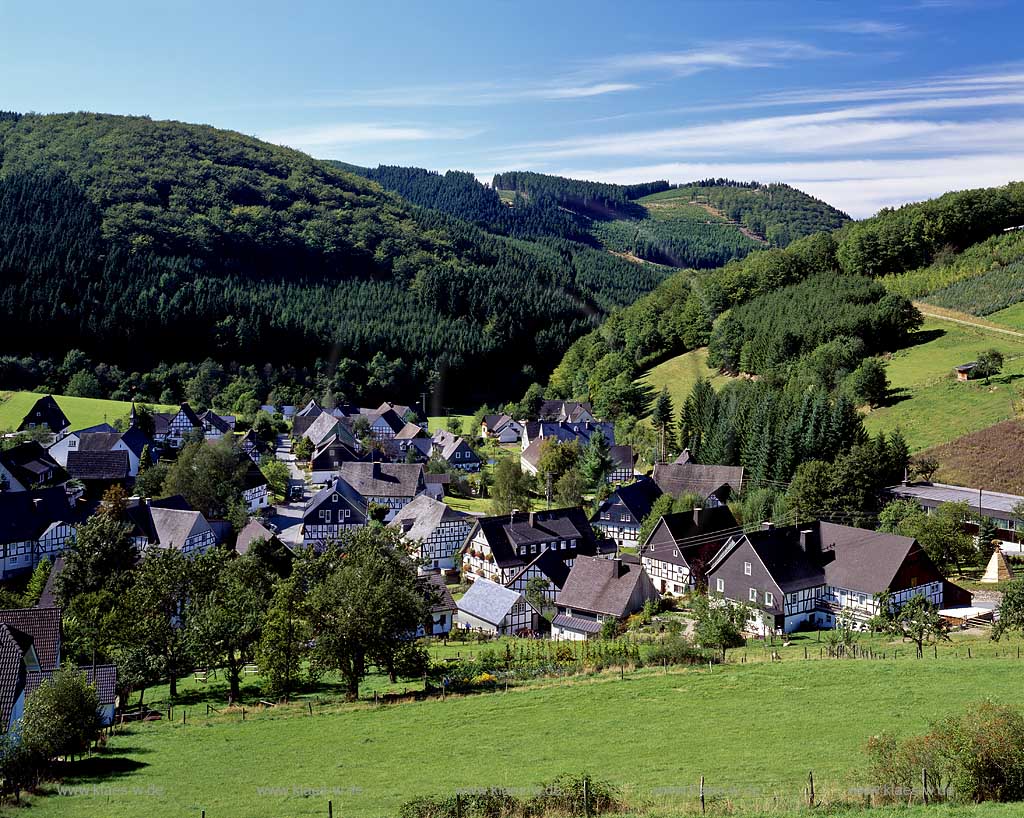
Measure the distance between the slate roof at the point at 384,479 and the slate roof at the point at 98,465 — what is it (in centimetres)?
1842

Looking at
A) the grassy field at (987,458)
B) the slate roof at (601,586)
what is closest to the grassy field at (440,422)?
the grassy field at (987,458)

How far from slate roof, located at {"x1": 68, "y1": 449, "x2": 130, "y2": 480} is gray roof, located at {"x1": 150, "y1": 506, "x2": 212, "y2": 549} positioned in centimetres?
1800

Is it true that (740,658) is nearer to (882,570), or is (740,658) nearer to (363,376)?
(882,570)

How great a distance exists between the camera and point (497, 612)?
49.7 m

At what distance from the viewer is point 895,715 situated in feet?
88.3

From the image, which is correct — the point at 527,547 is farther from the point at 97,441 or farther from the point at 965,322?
the point at 965,322

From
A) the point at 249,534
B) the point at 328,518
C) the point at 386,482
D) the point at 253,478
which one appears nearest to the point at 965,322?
the point at 386,482

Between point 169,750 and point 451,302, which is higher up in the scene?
point 451,302

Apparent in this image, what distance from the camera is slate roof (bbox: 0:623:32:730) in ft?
97.6

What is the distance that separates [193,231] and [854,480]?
140m

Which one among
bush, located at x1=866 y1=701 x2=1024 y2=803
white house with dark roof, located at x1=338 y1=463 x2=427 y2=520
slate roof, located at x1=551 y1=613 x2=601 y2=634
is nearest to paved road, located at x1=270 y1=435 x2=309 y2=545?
white house with dark roof, located at x1=338 y1=463 x2=427 y2=520

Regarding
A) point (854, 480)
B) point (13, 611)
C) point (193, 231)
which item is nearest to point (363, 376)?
point (193, 231)

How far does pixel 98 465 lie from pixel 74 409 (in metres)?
32.1

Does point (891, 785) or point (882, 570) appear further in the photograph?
point (882, 570)
